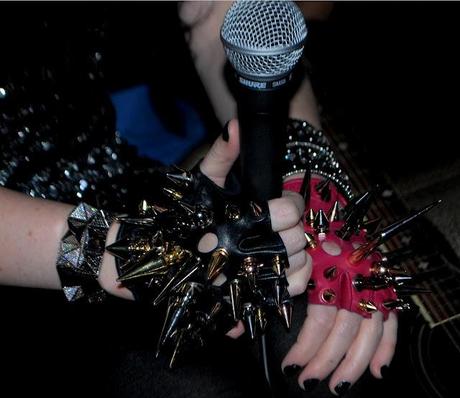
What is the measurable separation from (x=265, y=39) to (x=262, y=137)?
113 mm

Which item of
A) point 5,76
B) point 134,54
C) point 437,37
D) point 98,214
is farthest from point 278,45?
point 437,37

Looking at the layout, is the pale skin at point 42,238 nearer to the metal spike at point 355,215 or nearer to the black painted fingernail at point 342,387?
the metal spike at point 355,215

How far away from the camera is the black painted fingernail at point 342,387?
79cm

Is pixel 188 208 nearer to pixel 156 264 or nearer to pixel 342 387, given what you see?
pixel 156 264

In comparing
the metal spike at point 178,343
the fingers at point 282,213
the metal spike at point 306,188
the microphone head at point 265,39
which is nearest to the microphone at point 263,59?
the microphone head at point 265,39

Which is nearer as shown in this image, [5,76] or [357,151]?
[5,76]

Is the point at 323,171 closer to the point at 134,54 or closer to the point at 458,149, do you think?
the point at 134,54

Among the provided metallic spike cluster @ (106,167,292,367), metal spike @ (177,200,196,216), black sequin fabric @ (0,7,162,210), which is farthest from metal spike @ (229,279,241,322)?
black sequin fabric @ (0,7,162,210)

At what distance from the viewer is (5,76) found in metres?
0.79

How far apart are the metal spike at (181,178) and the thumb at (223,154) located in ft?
0.23

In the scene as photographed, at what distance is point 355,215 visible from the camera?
0.75m

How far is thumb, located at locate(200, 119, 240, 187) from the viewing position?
0.69 metres

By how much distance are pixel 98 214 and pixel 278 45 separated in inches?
16.1

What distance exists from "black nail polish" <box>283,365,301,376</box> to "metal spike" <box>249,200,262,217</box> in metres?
0.30
